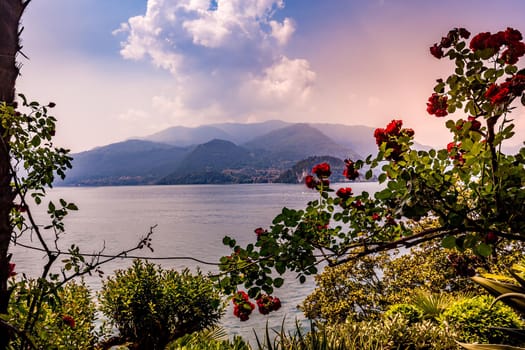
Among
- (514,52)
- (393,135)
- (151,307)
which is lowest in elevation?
(151,307)

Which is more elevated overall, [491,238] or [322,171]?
[322,171]

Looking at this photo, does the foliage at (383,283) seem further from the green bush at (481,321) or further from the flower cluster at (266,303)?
the flower cluster at (266,303)

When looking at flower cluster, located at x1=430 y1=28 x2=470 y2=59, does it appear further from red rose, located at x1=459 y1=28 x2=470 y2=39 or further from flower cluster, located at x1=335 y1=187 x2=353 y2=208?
flower cluster, located at x1=335 y1=187 x2=353 y2=208

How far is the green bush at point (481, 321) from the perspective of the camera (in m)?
5.79

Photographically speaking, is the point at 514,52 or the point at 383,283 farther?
the point at 383,283

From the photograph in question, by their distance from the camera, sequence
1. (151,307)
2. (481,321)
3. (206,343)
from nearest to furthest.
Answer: (481,321) → (206,343) → (151,307)

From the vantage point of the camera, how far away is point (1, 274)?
2609 mm

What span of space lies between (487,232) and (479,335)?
5245mm

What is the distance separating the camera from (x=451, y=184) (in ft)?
6.48

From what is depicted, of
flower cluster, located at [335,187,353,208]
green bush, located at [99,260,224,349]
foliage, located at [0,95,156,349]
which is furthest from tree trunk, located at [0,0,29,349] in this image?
green bush, located at [99,260,224,349]

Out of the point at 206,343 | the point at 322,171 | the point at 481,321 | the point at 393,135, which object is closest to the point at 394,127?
the point at 393,135

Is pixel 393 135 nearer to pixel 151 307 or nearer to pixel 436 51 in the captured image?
pixel 436 51

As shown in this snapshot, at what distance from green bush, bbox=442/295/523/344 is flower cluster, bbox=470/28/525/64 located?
17.5ft

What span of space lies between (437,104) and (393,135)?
0.35 meters
